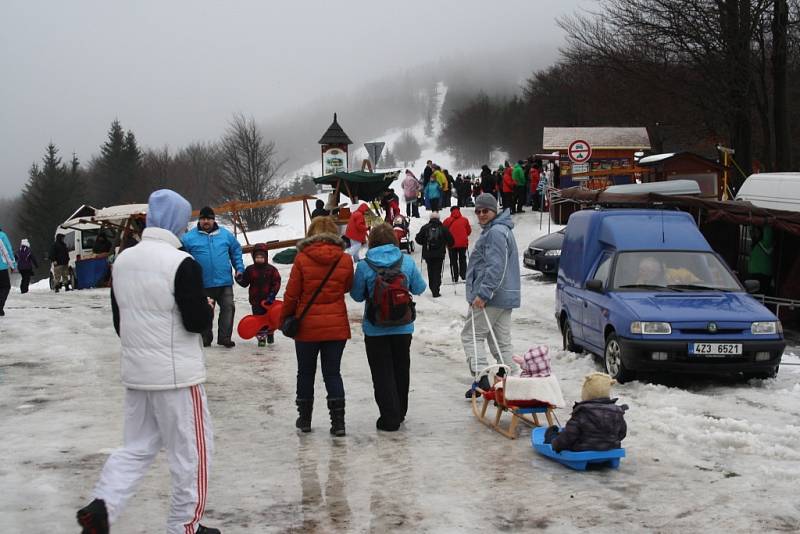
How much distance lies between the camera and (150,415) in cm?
499

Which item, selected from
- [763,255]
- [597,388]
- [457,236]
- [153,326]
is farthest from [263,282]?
[457,236]

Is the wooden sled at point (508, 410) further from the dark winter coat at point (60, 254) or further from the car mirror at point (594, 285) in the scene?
the dark winter coat at point (60, 254)

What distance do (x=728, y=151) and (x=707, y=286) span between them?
18.9 m

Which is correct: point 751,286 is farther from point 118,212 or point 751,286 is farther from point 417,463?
point 118,212

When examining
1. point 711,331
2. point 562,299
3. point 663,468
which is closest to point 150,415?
point 663,468

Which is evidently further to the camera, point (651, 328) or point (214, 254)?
point (214, 254)

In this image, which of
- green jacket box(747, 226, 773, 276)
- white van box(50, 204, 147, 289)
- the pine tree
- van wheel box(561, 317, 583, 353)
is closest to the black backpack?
green jacket box(747, 226, 773, 276)

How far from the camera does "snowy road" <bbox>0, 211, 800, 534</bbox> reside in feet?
18.6

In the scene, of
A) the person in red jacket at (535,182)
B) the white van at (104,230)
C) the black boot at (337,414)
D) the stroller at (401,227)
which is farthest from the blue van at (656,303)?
the person in red jacket at (535,182)

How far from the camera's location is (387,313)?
7.57m

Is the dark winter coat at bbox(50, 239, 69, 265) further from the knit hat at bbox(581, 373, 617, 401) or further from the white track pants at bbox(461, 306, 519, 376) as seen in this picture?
the knit hat at bbox(581, 373, 617, 401)

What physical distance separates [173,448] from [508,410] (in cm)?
368

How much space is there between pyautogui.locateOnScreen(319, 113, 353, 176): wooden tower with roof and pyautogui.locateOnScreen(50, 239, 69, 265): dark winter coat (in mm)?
12324

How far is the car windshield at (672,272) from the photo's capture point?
440 inches
